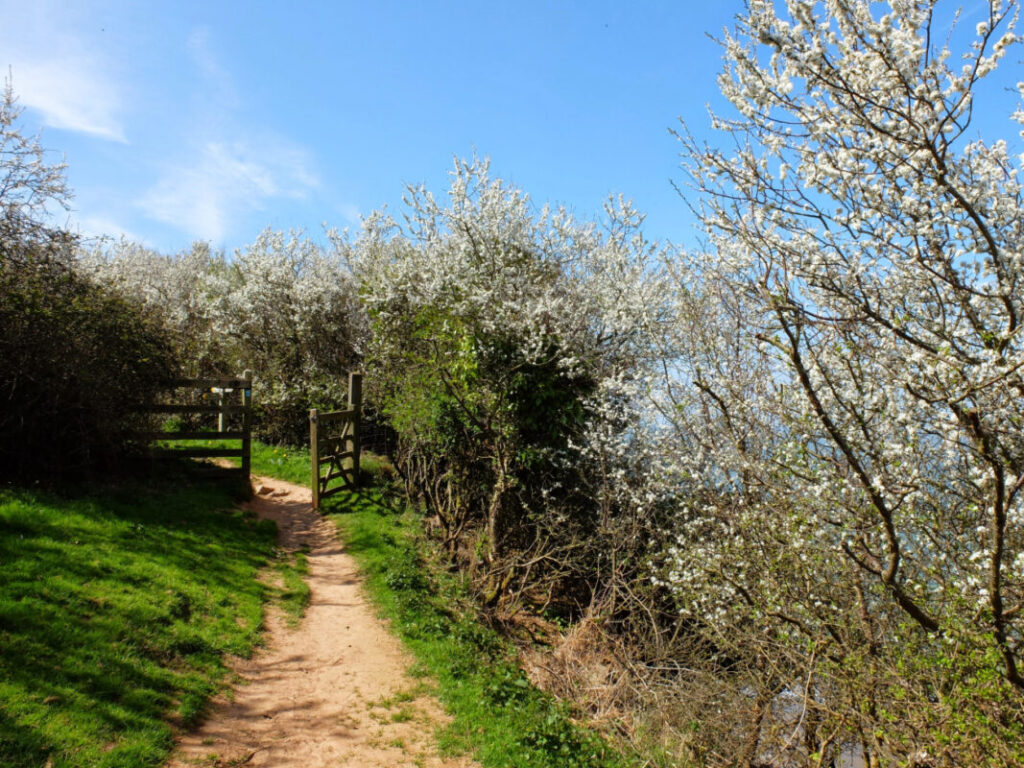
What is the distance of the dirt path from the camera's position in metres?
4.68

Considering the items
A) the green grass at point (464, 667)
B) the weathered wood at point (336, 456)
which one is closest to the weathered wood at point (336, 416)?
the weathered wood at point (336, 456)

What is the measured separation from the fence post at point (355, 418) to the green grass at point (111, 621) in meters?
3.56

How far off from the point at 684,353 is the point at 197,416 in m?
12.7

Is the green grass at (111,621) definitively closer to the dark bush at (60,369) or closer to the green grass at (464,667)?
the dark bush at (60,369)

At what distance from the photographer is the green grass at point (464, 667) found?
5.43 metres

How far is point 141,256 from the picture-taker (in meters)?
27.4

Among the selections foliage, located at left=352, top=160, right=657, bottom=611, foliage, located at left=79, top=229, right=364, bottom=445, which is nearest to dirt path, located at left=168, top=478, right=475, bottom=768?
foliage, located at left=352, top=160, right=657, bottom=611

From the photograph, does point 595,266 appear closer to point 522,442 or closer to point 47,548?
point 522,442

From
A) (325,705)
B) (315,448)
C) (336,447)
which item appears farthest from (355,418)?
(325,705)

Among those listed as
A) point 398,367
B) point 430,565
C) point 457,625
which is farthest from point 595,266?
point 457,625

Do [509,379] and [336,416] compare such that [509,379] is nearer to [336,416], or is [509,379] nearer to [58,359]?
[336,416]

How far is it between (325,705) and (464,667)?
5.24ft

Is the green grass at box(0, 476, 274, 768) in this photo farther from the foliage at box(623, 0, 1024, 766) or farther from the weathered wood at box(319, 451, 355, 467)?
the foliage at box(623, 0, 1024, 766)

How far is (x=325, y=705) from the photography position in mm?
5531
